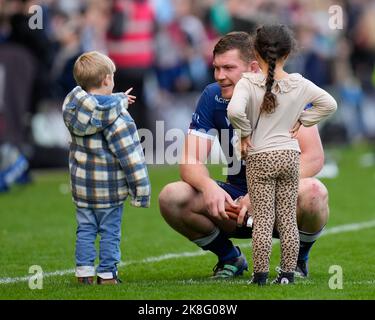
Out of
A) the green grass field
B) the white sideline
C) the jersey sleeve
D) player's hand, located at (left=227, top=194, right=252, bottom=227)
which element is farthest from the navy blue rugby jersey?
the white sideline

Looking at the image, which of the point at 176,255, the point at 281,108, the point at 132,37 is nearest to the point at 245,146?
the point at 281,108

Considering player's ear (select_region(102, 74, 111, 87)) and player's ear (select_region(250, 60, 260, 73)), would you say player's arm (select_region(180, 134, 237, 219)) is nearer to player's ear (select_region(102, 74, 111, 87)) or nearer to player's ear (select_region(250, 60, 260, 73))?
player's ear (select_region(250, 60, 260, 73))

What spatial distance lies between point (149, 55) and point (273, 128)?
1166 centimetres

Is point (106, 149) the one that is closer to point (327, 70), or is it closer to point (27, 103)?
point (27, 103)

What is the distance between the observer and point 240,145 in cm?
711

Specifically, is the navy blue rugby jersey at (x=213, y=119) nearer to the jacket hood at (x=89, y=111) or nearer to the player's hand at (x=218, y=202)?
the player's hand at (x=218, y=202)

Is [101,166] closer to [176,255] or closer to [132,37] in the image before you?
[176,255]

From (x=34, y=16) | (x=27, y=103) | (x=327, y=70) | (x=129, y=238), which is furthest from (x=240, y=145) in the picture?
(x=327, y=70)

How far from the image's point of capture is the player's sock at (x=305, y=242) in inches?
311

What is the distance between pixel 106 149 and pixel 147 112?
11.5 m

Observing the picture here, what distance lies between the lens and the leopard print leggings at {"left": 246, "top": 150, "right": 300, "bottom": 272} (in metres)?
7.07

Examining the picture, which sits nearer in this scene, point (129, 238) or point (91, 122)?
point (91, 122)

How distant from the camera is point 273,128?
709 centimetres

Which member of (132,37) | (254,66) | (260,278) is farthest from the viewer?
(132,37)
